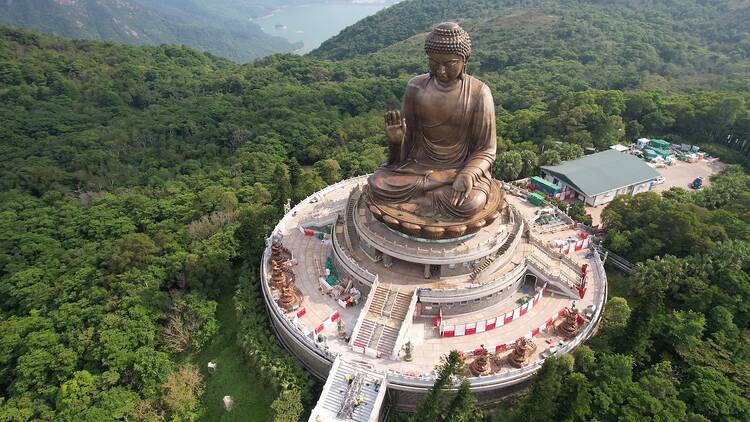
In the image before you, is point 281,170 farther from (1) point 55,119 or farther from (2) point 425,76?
(1) point 55,119

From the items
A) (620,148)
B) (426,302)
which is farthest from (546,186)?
(426,302)

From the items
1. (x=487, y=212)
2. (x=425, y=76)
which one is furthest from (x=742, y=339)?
(x=425, y=76)

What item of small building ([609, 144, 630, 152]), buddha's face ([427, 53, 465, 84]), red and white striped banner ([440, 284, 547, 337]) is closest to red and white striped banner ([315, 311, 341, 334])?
red and white striped banner ([440, 284, 547, 337])

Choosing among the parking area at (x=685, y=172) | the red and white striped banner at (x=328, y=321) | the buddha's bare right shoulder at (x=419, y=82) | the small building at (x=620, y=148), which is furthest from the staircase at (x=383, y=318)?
the small building at (x=620, y=148)

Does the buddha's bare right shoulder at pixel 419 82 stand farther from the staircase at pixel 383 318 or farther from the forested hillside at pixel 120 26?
the forested hillside at pixel 120 26

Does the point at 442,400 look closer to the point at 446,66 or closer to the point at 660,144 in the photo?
the point at 446,66

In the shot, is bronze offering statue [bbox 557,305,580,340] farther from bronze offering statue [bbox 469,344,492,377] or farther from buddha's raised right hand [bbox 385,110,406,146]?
buddha's raised right hand [bbox 385,110,406,146]

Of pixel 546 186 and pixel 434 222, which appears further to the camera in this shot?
pixel 546 186
